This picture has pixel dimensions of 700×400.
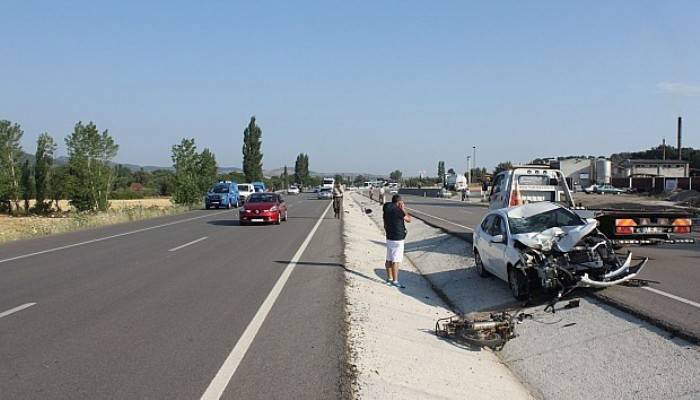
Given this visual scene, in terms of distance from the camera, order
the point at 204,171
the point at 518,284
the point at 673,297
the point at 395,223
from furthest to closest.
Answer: the point at 204,171 → the point at 395,223 → the point at 518,284 → the point at 673,297

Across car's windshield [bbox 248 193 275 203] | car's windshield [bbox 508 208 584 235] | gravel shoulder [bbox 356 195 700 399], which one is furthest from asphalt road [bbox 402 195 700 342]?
car's windshield [bbox 248 193 275 203]

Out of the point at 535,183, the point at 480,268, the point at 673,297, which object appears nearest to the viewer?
the point at 673,297

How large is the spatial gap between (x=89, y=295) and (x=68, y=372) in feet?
14.5

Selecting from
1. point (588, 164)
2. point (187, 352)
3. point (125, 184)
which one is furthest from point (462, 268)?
point (125, 184)

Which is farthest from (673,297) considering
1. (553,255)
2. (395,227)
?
(395,227)

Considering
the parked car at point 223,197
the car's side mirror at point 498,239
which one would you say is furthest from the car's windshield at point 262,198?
the car's side mirror at point 498,239

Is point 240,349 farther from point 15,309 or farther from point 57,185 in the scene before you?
point 57,185

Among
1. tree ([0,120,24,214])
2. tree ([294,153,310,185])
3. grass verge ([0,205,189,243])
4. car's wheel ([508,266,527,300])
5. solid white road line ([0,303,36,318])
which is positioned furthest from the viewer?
tree ([294,153,310,185])

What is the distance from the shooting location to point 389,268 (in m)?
12.2

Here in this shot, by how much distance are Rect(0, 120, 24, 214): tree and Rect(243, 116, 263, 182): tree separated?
4169 cm

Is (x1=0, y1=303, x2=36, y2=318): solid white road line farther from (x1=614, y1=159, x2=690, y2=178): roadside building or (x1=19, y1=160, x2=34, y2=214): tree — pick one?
(x1=614, y1=159, x2=690, y2=178): roadside building

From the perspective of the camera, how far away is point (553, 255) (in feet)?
31.4

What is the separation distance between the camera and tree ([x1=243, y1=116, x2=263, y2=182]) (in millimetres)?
97250

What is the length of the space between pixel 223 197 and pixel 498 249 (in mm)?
37213
